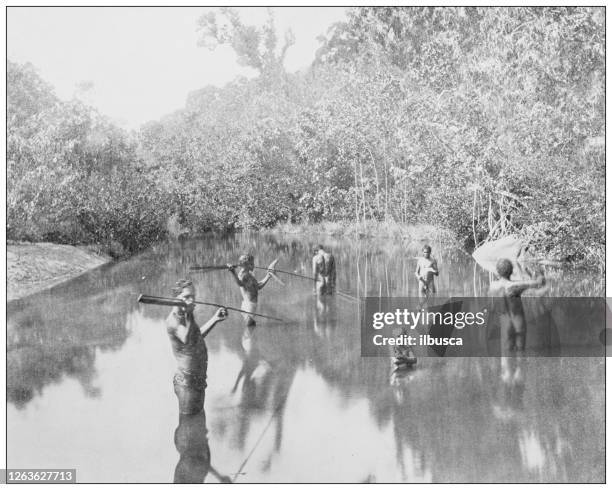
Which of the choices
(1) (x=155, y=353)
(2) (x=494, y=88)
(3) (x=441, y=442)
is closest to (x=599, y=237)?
(2) (x=494, y=88)

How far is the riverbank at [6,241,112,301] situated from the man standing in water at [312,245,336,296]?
15.7ft

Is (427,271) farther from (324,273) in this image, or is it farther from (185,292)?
(185,292)

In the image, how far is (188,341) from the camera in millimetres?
5641

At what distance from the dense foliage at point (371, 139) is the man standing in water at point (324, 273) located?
864 millimetres

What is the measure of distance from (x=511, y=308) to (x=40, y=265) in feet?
26.0

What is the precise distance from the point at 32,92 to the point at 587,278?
9.16 m

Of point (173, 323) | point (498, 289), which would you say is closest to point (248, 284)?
point (173, 323)

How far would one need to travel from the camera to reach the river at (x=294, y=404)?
17.7ft

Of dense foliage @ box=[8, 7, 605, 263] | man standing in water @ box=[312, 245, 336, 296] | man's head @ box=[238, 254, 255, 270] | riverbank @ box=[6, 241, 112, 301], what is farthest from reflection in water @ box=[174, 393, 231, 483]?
man standing in water @ box=[312, 245, 336, 296]

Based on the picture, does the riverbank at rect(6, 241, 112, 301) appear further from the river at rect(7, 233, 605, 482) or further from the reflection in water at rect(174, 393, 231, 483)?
the reflection in water at rect(174, 393, 231, 483)

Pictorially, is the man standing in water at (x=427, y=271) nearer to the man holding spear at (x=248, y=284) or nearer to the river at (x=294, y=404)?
the river at (x=294, y=404)

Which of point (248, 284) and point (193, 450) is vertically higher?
point (248, 284)

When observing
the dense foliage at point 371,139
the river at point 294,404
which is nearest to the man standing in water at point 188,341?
the river at point 294,404

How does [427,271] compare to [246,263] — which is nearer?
[427,271]
